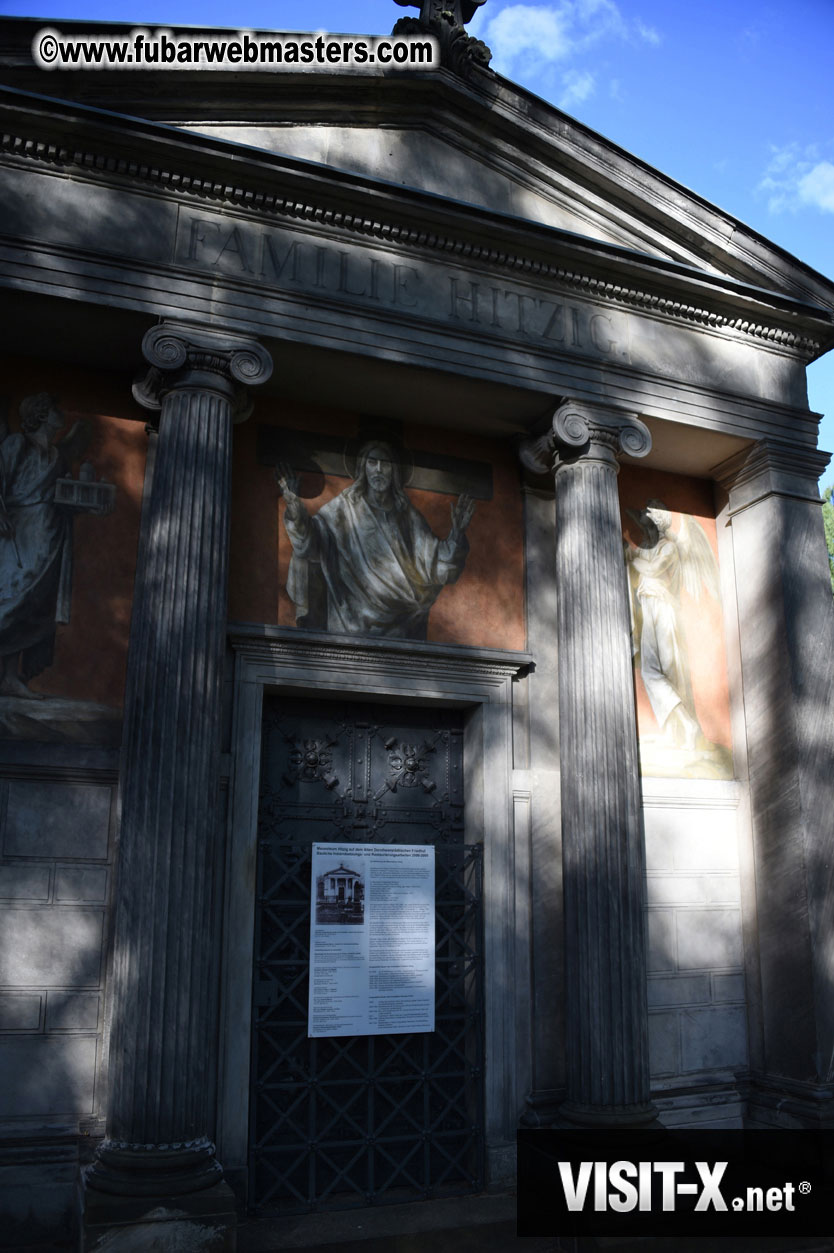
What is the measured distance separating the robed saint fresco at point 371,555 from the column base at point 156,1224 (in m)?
3.83

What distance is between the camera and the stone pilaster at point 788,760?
7988mm

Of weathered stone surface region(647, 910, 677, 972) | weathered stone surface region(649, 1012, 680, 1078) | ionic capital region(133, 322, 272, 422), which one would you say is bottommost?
weathered stone surface region(649, 1012, 680, 1078)

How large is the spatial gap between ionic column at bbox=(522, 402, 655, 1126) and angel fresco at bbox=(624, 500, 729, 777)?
3.35 feet

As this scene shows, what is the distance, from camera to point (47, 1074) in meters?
6.41

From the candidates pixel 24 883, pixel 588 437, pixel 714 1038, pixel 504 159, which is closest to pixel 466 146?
pixel 504 159

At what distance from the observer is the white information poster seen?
23.9 feet

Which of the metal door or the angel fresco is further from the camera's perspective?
the angel fresco

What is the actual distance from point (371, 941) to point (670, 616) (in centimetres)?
384

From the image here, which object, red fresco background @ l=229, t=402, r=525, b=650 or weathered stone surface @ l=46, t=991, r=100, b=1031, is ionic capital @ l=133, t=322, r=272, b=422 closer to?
red fresco background @ l=229, t=402, r=525, b=650

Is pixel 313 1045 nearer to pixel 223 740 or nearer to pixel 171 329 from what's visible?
pixel 223 740

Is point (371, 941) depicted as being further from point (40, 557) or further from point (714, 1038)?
point (40, 557)

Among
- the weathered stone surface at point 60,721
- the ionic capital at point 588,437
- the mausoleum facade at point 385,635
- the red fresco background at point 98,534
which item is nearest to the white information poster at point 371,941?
the mausoleum facade at point 385,635

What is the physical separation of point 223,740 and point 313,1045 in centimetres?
218

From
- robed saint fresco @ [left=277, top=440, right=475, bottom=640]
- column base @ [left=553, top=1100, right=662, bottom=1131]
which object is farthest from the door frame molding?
column base @ [left=553, top=1100, right=662, bottom=1131]
